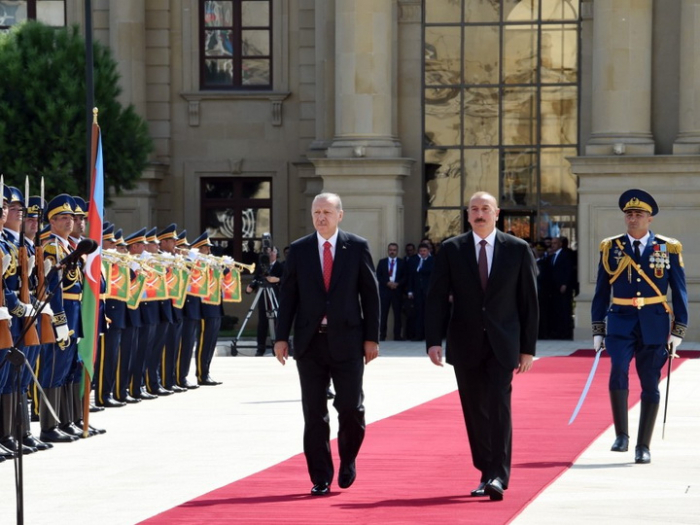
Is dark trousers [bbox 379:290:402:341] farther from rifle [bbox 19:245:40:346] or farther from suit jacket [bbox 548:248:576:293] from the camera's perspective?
rifle [bbox 19:245:40:346]

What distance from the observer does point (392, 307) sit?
30000mm

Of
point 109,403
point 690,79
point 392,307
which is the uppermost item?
point 690,79

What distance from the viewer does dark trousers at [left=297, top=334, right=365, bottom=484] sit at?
1038 centimetres

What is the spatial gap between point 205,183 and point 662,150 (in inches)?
372

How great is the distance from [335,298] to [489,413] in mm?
1154

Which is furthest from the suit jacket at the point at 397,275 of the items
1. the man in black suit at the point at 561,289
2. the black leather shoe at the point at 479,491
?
the black leather shoe at the point at 479,491

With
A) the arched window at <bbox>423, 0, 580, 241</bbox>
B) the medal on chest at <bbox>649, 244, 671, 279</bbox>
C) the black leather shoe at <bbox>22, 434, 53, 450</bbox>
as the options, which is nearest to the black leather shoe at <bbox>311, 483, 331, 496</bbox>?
the medal on chest at <bbox>649, 244, 671, 279</bbox>

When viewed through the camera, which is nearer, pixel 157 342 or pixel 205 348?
pixel 157 342

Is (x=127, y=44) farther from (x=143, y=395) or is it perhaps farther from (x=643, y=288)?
(x=643, y=288)

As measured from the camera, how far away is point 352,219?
3050 centimetres

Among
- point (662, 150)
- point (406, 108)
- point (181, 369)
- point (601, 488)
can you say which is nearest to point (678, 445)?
point (601, 488)

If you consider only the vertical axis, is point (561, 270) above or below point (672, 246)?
below

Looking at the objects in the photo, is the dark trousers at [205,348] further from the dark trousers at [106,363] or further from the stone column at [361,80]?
the stone column at [361,80]

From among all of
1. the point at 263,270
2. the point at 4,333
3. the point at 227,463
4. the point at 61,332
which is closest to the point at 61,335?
the point at 61,332
